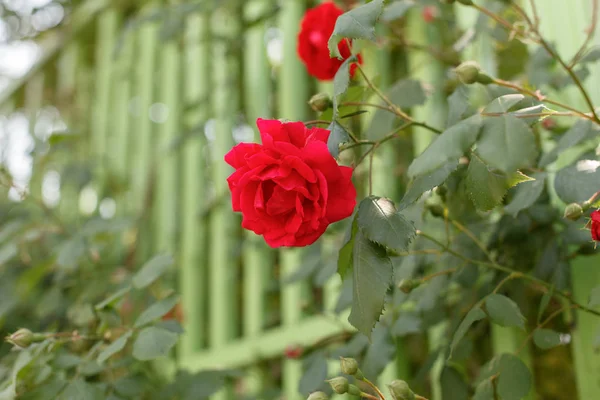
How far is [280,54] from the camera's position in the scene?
6.29 feet

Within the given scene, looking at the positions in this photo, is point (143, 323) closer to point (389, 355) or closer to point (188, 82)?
point (389, 355)

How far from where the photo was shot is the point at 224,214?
1942mm

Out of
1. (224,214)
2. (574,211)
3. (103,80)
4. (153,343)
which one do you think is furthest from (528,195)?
(103,80)

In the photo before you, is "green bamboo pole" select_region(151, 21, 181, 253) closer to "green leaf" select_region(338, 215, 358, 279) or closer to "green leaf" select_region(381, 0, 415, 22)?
"green leaf" select_region(381, 0, 415, 22)

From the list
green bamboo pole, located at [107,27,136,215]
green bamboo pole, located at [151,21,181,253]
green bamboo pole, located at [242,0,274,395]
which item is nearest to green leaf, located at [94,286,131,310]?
green bamboo pole, located at [242,0,274,395]

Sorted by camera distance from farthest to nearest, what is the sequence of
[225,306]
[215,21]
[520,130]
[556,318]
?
[215,21], [225,306], [556,318], [520,130]

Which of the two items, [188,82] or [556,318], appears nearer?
[556,318]

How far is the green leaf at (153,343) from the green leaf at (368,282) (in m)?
0.32

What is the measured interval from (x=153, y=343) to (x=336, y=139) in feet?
1.35

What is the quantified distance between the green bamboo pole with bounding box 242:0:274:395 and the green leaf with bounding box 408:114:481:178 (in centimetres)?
117

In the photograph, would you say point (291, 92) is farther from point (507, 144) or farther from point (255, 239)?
point (507, 144)

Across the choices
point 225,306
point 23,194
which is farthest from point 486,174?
point 225,306

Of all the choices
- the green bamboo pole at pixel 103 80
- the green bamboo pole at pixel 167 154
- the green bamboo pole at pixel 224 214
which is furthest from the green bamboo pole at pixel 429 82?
the green bamboo pole at pixel 103 80

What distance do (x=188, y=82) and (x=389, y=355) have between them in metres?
1.53
